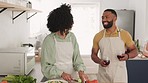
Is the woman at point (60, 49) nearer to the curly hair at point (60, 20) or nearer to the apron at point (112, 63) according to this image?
the curly hair at point (60, 20)

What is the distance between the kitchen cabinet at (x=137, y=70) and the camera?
338 cm

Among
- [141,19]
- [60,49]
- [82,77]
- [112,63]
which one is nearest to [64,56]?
[60,49]

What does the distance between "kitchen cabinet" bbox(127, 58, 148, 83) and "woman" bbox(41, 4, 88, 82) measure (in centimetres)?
169

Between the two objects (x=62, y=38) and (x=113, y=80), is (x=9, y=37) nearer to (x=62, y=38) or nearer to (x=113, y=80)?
(x=62, y=38)

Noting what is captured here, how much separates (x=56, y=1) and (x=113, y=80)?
4026mm

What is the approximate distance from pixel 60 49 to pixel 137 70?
1.95 meters

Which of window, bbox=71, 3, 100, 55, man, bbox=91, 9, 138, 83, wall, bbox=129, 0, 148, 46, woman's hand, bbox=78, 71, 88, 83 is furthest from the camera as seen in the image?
window, bbox=71, 3, 100, 55

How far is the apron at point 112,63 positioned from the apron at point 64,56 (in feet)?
1.32

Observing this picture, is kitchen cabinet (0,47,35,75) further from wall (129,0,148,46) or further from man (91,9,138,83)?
wall (129,0,148,46)

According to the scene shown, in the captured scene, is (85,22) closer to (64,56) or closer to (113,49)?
(113,49)

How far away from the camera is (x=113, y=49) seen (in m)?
2.16

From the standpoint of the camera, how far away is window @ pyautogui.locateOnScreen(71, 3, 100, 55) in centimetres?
592

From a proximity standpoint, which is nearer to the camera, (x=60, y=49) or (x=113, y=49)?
(x=60, y=49)

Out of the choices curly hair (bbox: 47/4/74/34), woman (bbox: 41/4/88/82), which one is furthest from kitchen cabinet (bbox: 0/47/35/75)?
curly hair (bbox: 47/4/74/34)
